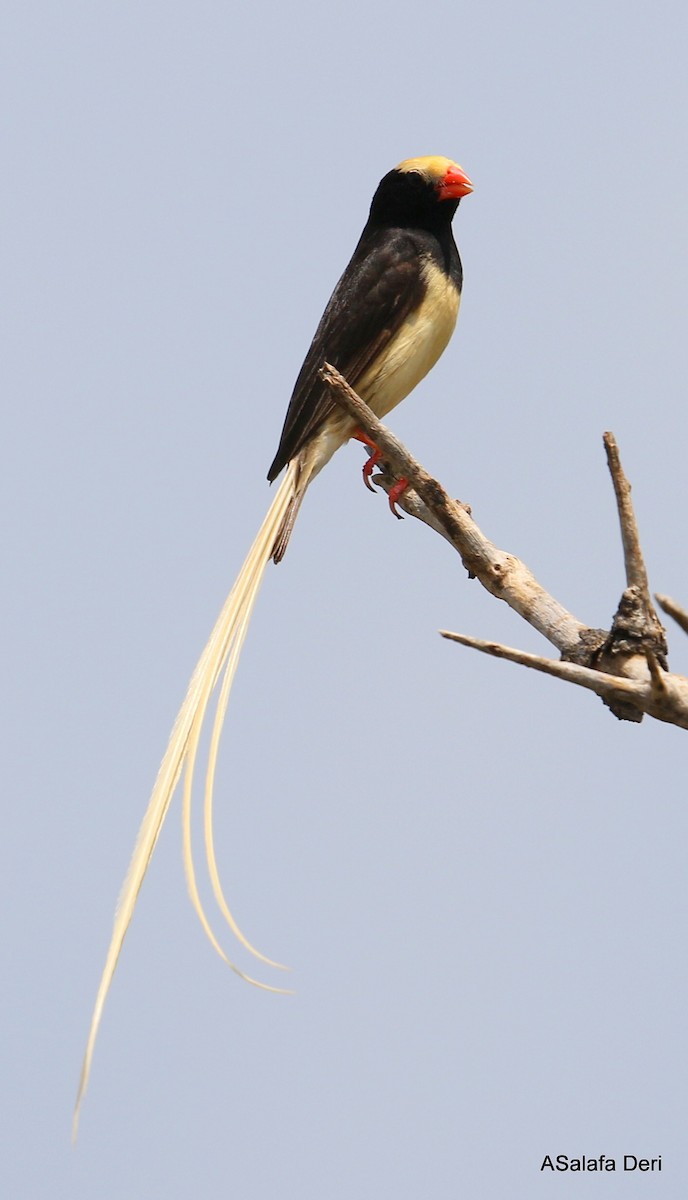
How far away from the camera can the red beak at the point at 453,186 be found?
217 inches

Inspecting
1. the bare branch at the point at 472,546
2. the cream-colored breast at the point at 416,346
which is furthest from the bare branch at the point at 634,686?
the cream-colored breast at the point at 416,346

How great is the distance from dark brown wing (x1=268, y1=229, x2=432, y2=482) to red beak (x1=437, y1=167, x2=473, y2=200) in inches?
14.7

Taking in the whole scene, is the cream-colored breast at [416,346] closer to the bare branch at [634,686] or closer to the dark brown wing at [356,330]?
the dark brown wing at [356,330]

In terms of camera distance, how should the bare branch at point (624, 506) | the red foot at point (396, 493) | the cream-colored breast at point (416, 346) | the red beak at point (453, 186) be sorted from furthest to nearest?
the red beak at point (453, 186), the cream-colored breast at point (416, 346), the red foot at point (396, 493), the bare branch at point (624, 506)

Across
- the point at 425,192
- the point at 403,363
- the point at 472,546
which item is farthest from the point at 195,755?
the point at 425,192

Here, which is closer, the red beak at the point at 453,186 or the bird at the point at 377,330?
the bird at the point at 377,330

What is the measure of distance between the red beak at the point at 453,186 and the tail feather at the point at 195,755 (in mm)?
1708

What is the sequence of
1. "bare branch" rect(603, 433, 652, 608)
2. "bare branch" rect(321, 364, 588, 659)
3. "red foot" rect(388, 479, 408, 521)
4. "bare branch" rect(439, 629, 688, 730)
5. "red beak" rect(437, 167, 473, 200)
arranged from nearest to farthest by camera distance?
"bare branch" rect(439, 629, 688, 730), "bare branch" rect(603, 433, 652, 608), "bare branch" rect(321, 364, 588, 659), "red foot" rect(388, 479, 408, 521), "red beak" rect(437, 167, 473, 200)

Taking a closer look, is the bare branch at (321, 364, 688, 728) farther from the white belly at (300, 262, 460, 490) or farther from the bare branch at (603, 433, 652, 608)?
the white belly at (300, 262, 460, 490)

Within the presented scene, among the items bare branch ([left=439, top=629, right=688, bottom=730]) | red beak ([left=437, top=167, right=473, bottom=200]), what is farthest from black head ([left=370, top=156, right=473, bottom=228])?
bare branch ([left=439, top=629, right=688, bottom=730])

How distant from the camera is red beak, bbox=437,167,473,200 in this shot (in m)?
5.52

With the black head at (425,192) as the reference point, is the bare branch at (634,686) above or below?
below

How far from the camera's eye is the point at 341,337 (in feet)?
16.9

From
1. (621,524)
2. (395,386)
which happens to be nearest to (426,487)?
(621,524)
